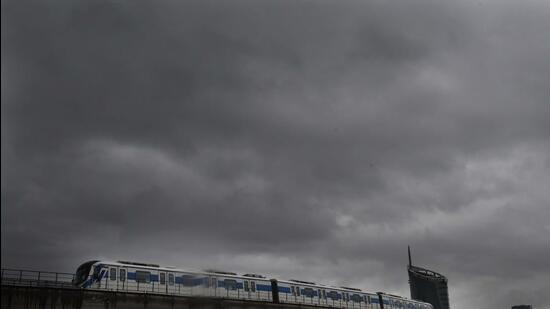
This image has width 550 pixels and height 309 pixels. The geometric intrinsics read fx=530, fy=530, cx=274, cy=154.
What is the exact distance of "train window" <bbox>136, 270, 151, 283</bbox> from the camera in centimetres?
4881

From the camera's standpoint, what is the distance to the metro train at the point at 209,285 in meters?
47.4

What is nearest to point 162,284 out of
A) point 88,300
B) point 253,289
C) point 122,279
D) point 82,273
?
point 122,279

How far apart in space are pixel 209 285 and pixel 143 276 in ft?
23.0

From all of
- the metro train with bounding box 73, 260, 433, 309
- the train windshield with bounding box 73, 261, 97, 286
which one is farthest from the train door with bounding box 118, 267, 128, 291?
the train windshield with bounding box 73, 261, 97, 286

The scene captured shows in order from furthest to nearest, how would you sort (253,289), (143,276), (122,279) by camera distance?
(253,289) → (143,276) → (122,279)

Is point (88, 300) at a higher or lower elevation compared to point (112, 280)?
lower

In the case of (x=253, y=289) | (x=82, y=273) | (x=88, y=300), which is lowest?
(x=88, y=300)

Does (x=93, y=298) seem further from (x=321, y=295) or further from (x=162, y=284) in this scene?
(x=321, y=295)

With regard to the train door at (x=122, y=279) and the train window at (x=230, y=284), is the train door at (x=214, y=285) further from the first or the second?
the train door at (x=122, y=279)

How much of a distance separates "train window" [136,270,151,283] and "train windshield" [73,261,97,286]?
4186 millimetres

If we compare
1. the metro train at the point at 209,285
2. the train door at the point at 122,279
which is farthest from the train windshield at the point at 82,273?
the train door at the point at 122,279

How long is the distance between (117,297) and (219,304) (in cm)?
1108

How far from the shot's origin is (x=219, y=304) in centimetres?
5081

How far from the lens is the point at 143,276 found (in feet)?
161
